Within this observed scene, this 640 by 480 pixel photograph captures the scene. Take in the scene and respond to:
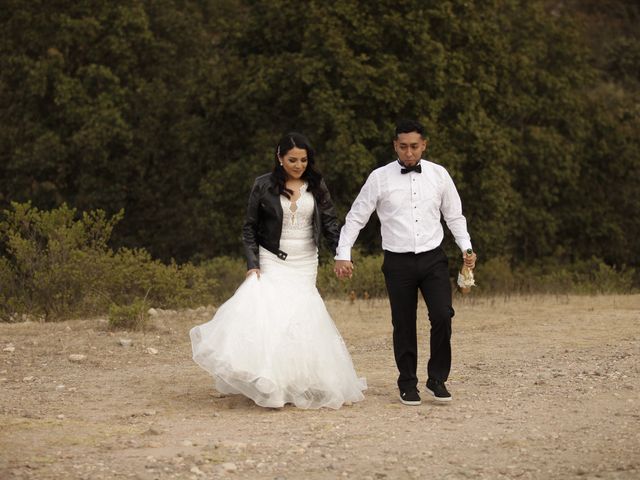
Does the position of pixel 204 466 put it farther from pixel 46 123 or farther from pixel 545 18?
pixel 545 18

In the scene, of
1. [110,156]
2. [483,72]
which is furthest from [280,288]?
[110,156]

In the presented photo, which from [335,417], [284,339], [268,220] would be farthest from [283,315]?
[335,417]

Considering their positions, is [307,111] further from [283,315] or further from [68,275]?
[283,315]

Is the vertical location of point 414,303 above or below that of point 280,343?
above

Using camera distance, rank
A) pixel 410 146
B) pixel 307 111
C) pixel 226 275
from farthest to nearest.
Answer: pixel 307 111, pixel 226 275, pixel 410 146

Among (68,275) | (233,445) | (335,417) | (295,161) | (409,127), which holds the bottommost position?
(68,275)

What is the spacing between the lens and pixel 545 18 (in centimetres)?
3750

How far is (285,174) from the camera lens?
362 inches

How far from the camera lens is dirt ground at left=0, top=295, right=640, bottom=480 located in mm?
6930

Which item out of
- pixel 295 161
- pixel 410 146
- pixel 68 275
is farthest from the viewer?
pixel 68 275

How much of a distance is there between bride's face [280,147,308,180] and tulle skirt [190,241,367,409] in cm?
54

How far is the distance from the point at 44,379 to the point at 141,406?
Answer: 1.84 metres

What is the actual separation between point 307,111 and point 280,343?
20282 millimetres

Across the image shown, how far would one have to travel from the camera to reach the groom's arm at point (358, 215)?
9.00 metres
